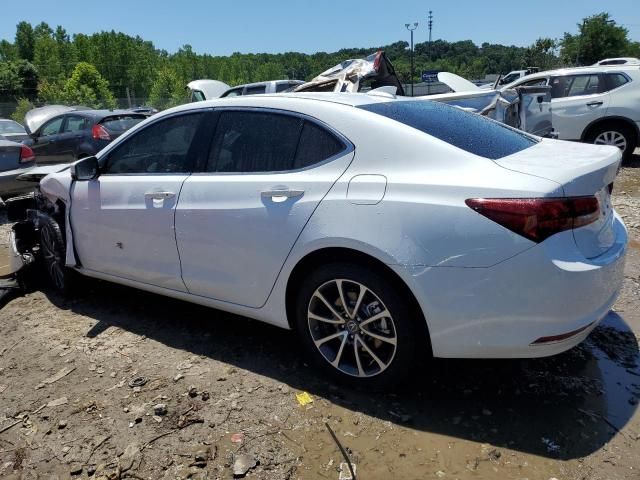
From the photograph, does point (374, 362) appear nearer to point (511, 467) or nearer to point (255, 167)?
point (511, 467)

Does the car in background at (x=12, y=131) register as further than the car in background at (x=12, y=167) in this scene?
Yes

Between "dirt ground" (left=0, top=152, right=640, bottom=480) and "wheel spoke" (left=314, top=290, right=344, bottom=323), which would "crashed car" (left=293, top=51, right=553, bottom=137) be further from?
"wheel spoke" (left=314, top=290, right=344, bottom=323)

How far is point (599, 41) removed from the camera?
5272cm

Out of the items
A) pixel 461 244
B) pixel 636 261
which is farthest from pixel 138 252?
pixel 636 261

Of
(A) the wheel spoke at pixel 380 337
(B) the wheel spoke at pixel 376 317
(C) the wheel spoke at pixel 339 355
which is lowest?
(C) the wheel spoke at pixel 339 355

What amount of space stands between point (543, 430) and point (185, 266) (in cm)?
226

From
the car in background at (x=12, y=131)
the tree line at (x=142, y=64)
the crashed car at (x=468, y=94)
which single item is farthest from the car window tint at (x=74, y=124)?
the tree line at (x=142, y=64)

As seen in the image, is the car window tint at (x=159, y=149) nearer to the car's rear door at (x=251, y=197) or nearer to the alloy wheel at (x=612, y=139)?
the car's rear door at (x=251, y=197)

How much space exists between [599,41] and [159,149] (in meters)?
60.6

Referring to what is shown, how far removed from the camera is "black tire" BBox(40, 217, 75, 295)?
430cm

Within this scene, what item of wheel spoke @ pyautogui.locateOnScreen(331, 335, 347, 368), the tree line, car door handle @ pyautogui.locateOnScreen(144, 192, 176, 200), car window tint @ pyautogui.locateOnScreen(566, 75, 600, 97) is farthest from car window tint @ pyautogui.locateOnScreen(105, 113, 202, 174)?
the tree line

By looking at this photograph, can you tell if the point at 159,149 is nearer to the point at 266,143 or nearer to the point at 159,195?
the point at 159,195

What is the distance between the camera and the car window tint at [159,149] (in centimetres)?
347

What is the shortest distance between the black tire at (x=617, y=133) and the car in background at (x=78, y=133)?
8993mm
